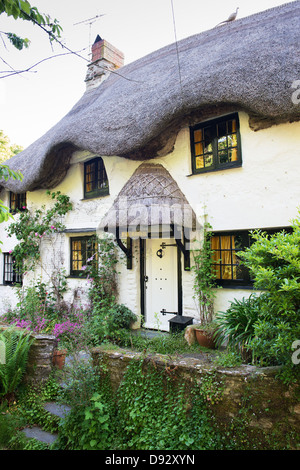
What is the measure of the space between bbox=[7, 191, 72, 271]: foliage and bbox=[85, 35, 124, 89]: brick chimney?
4448 mm

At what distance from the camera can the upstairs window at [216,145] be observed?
5.41 metres

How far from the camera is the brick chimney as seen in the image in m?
9.68

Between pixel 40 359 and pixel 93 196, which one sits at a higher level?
pixel 93 196

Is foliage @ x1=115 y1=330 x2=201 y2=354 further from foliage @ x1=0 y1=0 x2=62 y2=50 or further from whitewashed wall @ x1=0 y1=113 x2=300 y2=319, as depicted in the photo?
foliage @ x1=0 y1=0 x2=62 y2=50

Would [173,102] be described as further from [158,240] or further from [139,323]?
[139,323]

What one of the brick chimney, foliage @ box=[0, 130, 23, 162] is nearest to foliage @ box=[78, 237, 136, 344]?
the brick chimney

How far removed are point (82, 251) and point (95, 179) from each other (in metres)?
2.03

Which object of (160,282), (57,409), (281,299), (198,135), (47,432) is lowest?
(47,432)

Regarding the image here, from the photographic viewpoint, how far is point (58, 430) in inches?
129

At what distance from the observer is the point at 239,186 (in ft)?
17.2

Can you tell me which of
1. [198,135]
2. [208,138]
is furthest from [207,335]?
[198,135]

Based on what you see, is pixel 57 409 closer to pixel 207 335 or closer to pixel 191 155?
pixel 207 335

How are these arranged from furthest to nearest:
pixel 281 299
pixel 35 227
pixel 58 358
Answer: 1. pixel 35 227
2. pixel 58 358
3. pixel 281 299

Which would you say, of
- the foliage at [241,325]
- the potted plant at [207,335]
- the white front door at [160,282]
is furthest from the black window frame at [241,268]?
the foliage at [241,325]
